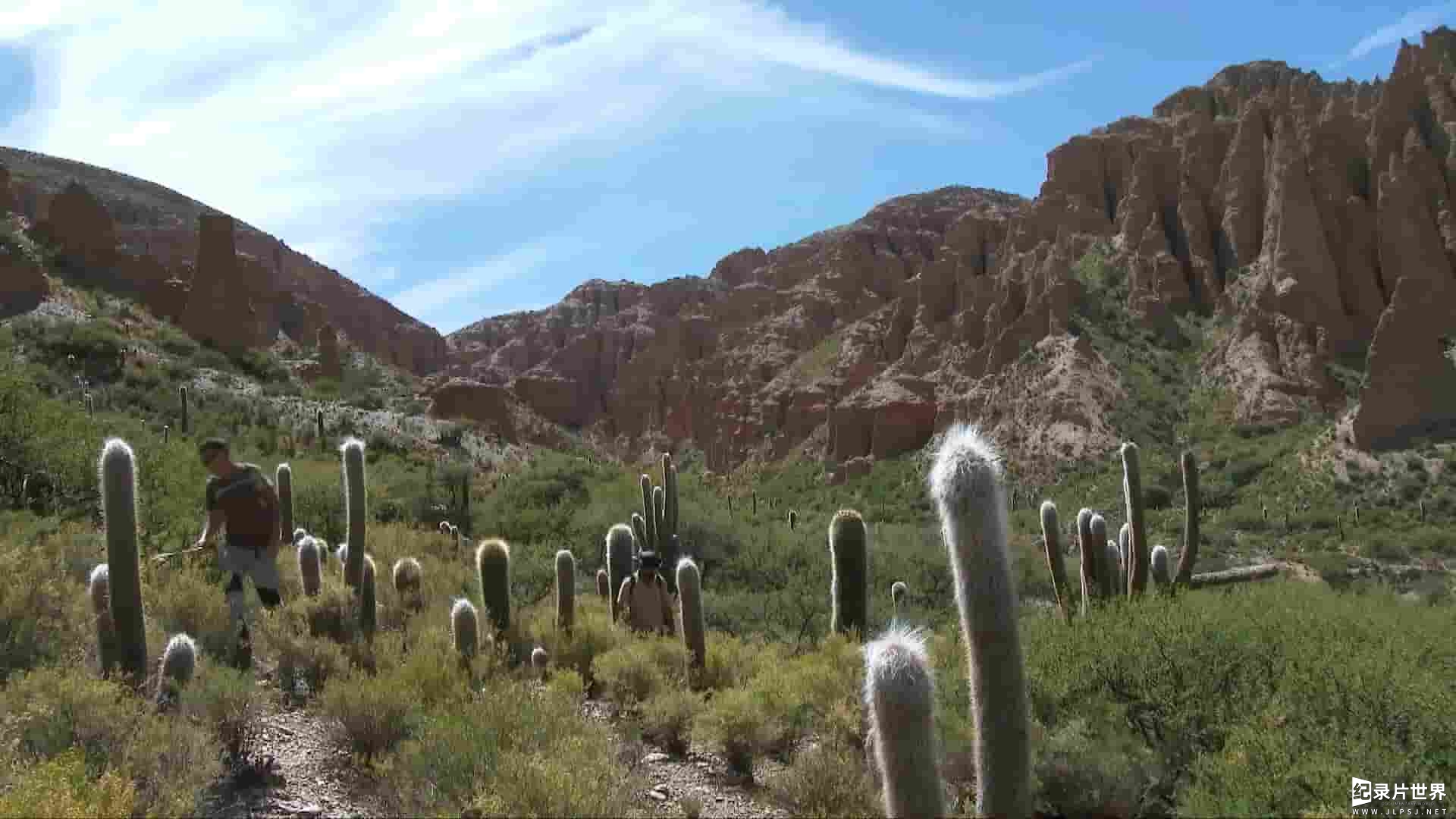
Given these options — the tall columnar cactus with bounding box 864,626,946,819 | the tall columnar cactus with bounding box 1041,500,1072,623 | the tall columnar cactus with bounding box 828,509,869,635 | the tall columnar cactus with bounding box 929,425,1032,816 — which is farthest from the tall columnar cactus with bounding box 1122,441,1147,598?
the tall columnar cactus with bounding box 864,626,946,819

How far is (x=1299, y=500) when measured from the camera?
1432 inches

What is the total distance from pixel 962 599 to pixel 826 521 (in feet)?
108

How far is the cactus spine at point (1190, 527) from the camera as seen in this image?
42.7 ft

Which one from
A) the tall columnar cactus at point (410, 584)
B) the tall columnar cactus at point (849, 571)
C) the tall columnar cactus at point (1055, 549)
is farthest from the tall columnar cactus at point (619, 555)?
the tall columnar cactus at point (1055, 549)

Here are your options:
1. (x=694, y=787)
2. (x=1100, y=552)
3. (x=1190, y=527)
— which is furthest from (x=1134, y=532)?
(x=694, y=787)

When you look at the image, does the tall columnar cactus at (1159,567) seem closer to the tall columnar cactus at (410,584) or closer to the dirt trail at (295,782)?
the tall columnar cactus at (410,584)

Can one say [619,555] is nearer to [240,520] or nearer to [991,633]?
[240,520]

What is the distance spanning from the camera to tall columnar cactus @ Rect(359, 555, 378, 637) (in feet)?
30.7

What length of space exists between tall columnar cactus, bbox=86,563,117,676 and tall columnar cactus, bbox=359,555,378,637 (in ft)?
7.04

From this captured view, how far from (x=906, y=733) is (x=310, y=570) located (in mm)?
7148

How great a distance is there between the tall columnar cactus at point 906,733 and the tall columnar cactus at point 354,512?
6.49 metres

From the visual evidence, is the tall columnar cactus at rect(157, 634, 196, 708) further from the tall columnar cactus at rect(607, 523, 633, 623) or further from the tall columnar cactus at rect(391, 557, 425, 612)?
the tall columnar cactus at rect(607, 523, 633, 623)

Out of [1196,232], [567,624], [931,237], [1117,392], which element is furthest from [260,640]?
[931,237]

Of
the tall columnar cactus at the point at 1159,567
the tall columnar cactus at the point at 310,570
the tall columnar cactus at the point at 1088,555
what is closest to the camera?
the tall columnar cactus at the point at 310,570
